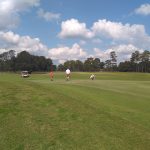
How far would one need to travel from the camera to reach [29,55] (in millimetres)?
176250

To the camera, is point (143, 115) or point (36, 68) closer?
point (143, 115)

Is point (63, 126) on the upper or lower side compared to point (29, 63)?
lower

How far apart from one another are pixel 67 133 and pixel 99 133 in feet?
4.14

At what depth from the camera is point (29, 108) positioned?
14.0m

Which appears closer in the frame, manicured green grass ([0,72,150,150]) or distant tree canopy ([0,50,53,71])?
manicured green grass ([0,72,150,150])

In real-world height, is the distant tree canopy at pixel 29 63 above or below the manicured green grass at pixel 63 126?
above

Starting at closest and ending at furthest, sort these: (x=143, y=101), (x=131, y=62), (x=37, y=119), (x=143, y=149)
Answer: (x=143, y=149)
(x=37, y=119)
(x=143, y=101)
(x=131, y=62)

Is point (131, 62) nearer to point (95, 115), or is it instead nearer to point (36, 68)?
point (36, 68)

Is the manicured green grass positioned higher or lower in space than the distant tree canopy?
lower

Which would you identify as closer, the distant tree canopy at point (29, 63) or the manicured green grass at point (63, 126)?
the manicured green grass at point (63, 126)

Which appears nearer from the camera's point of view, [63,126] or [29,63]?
[63,126]

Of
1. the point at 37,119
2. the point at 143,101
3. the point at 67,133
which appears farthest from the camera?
the point at 143,101

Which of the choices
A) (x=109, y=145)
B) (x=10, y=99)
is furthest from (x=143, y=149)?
(x=10, y=99)

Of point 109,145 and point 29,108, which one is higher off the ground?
point 29,108
